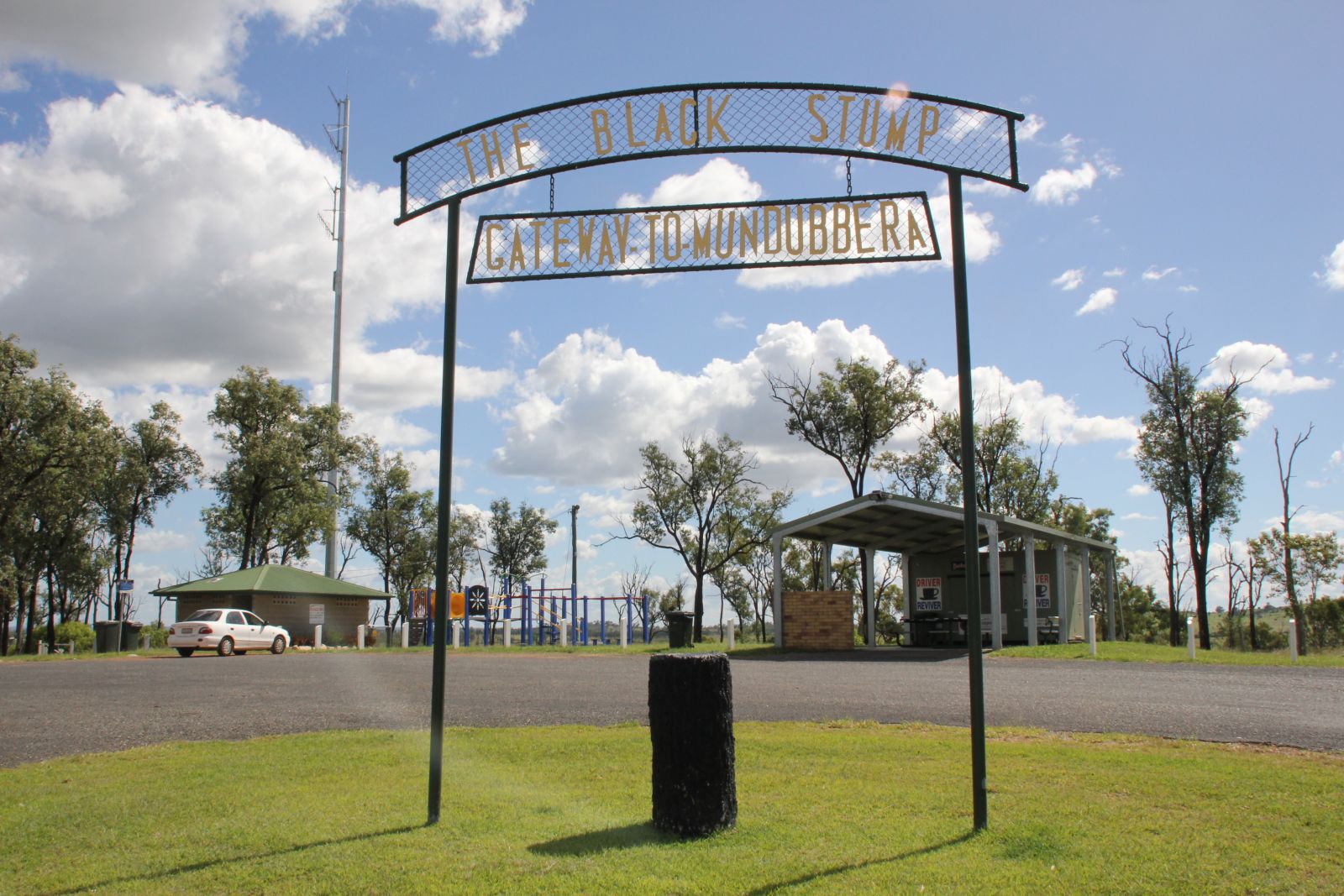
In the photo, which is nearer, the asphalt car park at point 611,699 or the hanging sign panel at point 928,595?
the asphalt car park at point 611,699

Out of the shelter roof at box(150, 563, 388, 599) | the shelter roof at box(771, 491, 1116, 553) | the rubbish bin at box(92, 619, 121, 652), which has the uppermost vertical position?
the shelter roof at box(771, 491, 1116, 553)

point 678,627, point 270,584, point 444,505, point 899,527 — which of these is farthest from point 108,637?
point 444,505

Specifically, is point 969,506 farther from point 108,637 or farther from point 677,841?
point 108,637

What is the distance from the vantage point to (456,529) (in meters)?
67.2

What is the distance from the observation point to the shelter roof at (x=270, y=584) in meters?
37.6

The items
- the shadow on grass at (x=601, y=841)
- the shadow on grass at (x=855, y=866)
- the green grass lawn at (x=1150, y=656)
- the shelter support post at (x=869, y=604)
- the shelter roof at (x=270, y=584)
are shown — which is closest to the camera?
the shadow on grass at (x=855, y=866)

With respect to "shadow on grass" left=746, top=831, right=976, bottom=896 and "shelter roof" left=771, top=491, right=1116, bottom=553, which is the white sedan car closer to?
Result: "shelter roof" left=771, top=491, right=1116, bottom=553

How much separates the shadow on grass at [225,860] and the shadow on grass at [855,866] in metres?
2.20

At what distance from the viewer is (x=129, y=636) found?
3241 centimetres

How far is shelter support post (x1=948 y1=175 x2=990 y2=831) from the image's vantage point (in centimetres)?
550

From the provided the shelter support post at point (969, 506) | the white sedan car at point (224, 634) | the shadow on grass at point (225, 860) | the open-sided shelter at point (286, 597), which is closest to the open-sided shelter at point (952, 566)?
the white sedan car at point (224, 634)

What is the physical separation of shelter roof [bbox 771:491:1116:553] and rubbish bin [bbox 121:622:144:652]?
20.8m

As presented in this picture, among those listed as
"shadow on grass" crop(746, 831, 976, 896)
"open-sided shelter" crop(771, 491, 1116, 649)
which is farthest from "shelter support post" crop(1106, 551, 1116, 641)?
"shadow on grass" crop(746, 831, 976, 896)

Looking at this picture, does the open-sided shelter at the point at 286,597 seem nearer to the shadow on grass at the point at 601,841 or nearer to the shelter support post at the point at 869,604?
the shelter support post at the point at 869,604
